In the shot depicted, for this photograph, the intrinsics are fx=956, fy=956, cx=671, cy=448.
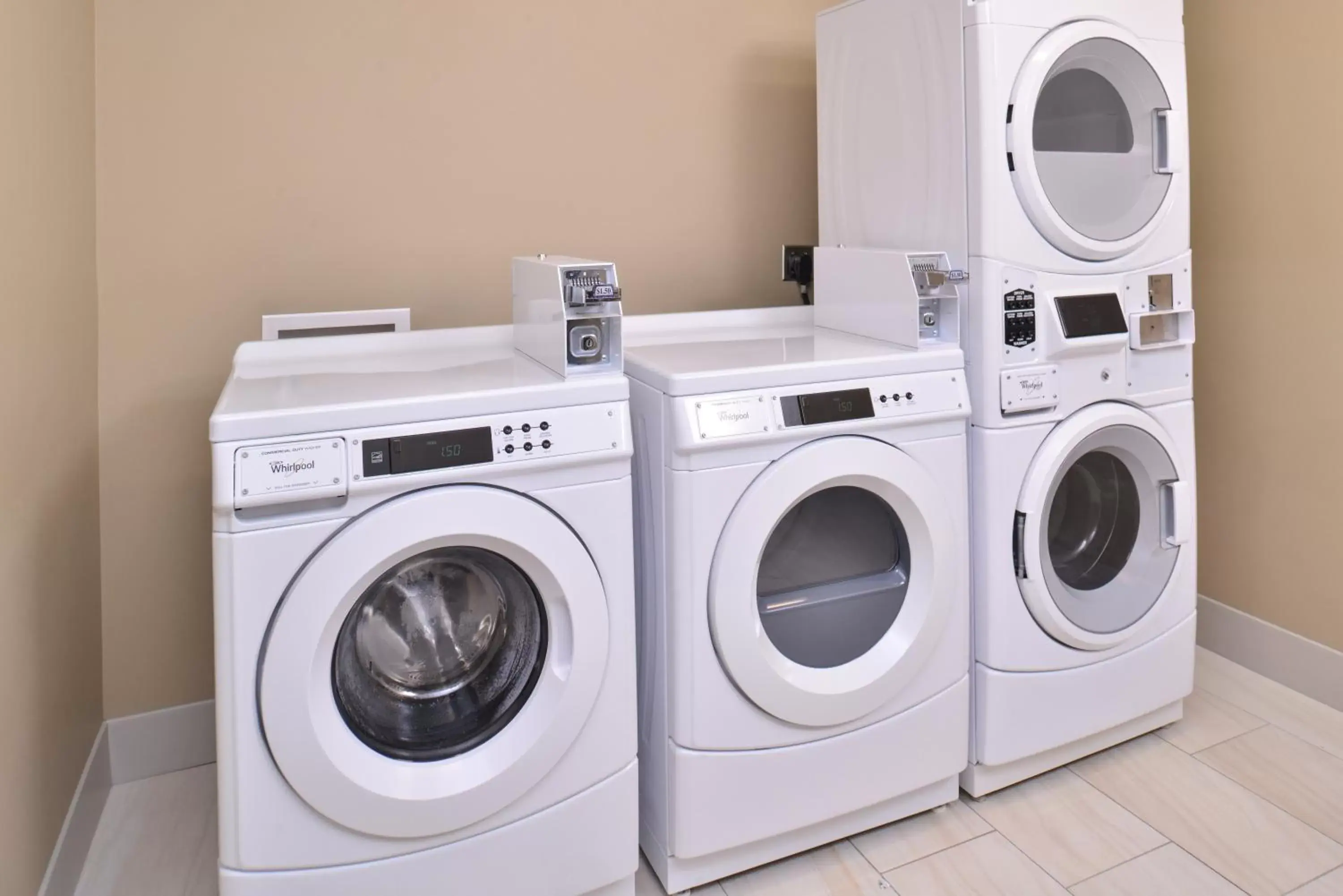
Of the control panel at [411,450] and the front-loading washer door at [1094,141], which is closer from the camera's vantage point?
the control panel at [411,450]

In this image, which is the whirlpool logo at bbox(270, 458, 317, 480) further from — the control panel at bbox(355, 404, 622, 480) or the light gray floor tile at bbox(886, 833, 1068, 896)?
the light gray floor tile at bbox(886, 833, 1068, 896)

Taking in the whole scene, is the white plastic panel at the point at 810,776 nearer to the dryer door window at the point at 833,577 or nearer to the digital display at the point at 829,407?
the dryer door window at the point at 833,577

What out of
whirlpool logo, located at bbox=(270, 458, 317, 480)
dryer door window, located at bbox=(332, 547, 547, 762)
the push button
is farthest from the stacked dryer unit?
whirlpool logo, located at bbox=(270, 458, 317, 480)

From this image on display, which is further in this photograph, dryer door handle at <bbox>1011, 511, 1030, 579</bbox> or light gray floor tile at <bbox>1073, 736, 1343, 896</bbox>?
dryer door handle at <bbox>1011, 511, 1030, 579</bbox>

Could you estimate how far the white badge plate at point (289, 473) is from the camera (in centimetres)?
128

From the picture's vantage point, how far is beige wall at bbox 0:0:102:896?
55.4 inches

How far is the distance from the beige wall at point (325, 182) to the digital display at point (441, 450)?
87 centimetres

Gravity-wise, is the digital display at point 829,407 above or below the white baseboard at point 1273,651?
above

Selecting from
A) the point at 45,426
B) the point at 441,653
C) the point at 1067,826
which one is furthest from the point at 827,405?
the point at 45,426

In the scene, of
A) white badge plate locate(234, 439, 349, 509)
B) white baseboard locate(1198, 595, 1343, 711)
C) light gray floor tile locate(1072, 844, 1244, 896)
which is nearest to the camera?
white badge plate locate(234, 439, 349, 509)

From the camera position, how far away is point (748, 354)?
1.80m

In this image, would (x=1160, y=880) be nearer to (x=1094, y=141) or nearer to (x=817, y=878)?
(x=817, y=878)

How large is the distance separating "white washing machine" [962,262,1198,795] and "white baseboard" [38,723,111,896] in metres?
1.68

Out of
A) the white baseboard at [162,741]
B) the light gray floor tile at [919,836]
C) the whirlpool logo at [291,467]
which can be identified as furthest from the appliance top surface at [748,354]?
the white baseboard at [162,741]
